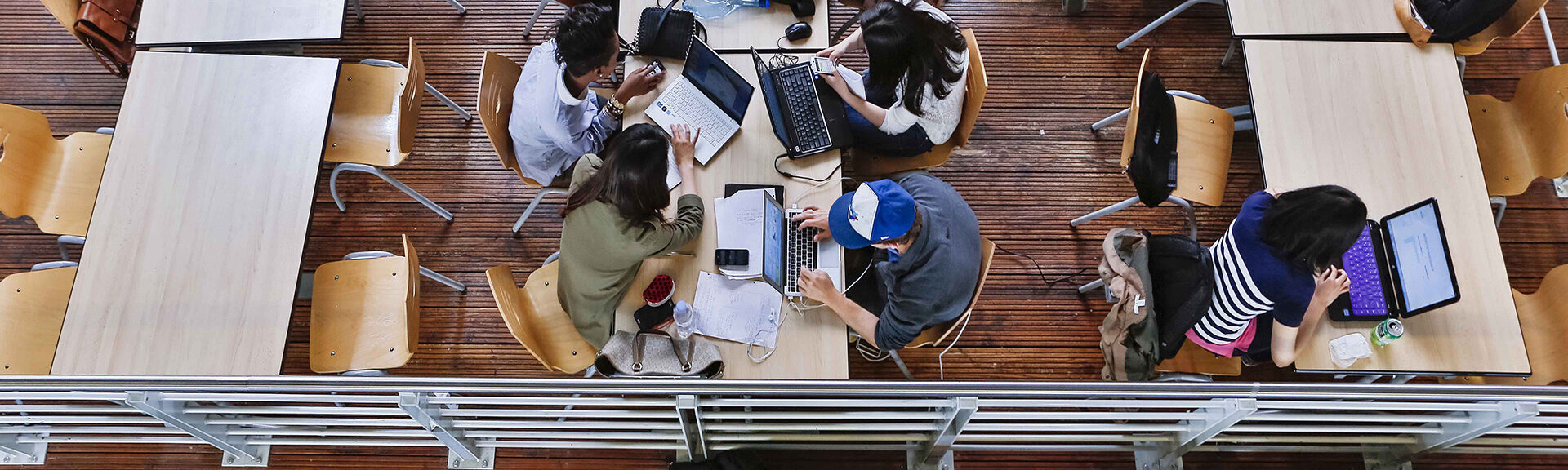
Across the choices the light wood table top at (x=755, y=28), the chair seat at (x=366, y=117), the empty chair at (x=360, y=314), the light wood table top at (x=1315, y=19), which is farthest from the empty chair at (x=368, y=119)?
the light wood table top at (x=1315, y=19)

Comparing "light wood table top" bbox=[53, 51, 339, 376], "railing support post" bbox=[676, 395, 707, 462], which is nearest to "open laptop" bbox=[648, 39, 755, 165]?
"railing support post" bbox=[676, 395, 707, 462]

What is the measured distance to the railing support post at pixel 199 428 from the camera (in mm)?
2264

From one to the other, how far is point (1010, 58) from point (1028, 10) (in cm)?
33

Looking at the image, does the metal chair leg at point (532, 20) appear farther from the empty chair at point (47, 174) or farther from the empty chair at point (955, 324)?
the empty chair at point (955, 324)

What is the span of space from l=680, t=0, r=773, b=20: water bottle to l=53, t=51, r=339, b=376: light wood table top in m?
1.42

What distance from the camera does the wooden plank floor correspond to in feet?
11.3

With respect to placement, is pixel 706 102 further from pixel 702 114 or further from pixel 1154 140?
pixel 1154 140

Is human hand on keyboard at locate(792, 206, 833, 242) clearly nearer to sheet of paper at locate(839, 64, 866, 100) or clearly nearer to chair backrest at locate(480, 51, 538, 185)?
sheet of paper at locate(839, 64, 866, 100)

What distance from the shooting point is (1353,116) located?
3.04m

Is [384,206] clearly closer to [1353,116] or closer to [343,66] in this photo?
[343,66]

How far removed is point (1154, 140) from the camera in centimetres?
299

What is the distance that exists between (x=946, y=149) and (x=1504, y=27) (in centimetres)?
244

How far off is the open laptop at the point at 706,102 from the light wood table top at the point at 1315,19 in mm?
2031

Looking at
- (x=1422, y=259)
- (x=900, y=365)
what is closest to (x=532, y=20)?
(x=900, y=365)
